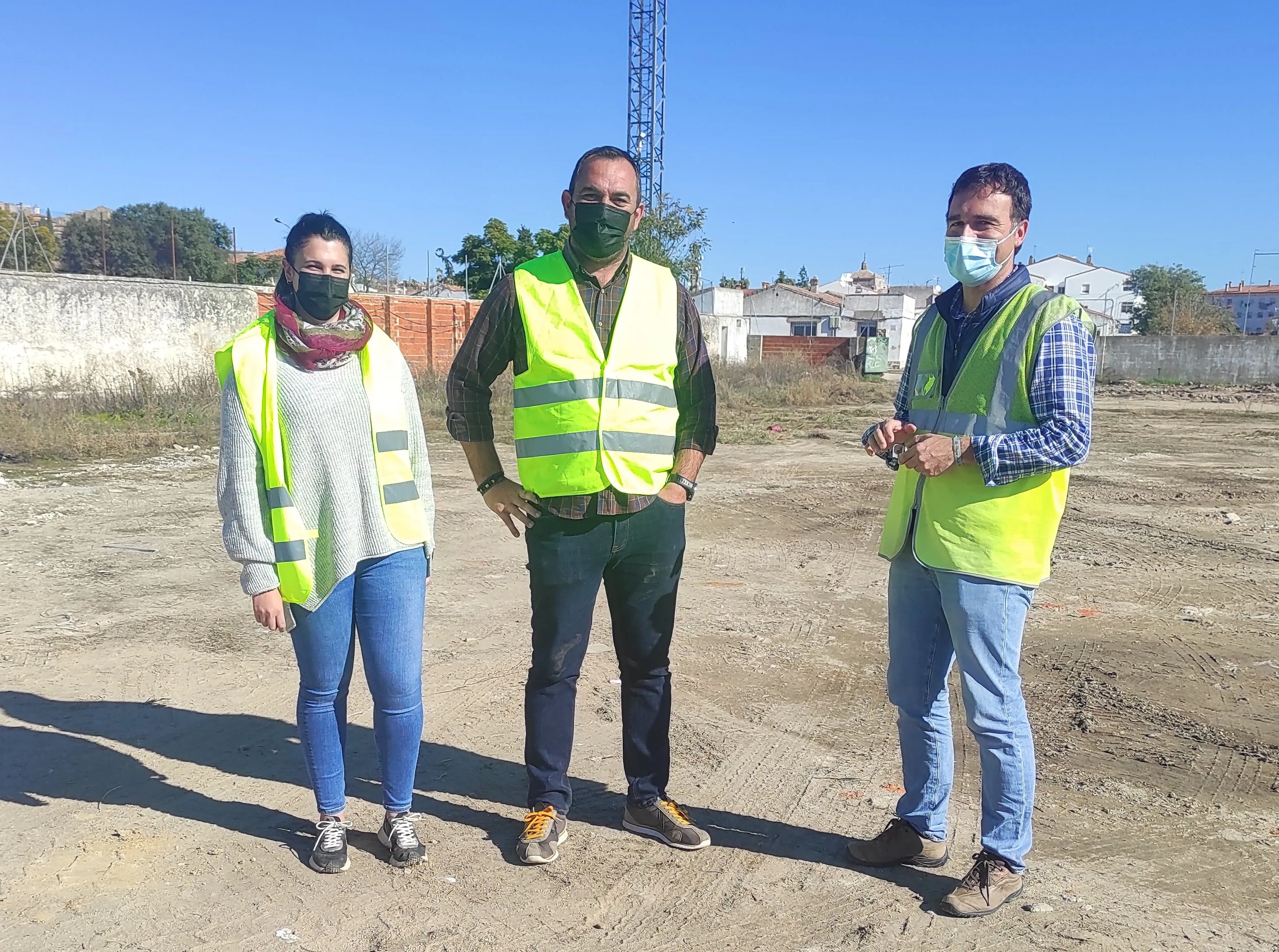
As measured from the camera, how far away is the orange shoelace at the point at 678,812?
10.7 feet

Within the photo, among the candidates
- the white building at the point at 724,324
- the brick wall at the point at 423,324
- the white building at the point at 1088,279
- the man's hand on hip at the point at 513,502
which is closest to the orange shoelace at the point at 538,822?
the man's hand on hip at the point at 513,502

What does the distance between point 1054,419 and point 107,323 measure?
17.6m

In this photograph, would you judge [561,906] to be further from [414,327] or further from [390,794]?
[414,327]

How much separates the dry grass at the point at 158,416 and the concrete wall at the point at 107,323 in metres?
0.45

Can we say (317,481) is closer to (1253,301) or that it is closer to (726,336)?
(726,336)

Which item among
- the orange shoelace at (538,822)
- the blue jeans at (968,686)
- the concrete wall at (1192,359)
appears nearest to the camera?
the blue jeans at (968,686)

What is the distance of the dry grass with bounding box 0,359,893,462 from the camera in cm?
1202

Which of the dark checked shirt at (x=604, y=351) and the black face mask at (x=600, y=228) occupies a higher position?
the black face mask at (x=600, y=228)

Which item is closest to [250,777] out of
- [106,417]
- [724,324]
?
[106,417]

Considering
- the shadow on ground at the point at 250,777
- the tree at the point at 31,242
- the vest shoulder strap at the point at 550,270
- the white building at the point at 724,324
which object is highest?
the tree at the point at 31,242

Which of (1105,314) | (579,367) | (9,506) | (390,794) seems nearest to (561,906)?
(390,794)

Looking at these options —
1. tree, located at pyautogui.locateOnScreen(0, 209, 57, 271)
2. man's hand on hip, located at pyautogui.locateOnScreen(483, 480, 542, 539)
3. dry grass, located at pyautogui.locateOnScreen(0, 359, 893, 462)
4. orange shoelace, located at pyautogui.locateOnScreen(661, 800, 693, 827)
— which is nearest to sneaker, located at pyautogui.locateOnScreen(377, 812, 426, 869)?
orange shoelace, located at pyautogui.locateOnScreen(661, 800, 693, 827)

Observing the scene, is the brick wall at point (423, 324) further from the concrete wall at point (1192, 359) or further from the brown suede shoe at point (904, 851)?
the concrete wall at point (1192, 359)

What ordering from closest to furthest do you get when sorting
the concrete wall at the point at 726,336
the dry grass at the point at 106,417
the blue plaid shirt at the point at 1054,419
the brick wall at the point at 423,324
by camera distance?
the blue plaid shirt at the point at 1054,419 → the dry grass at the point at 106,417 → the brick wall at the point at 423,324 → the concrete wall at the point at 726,336
